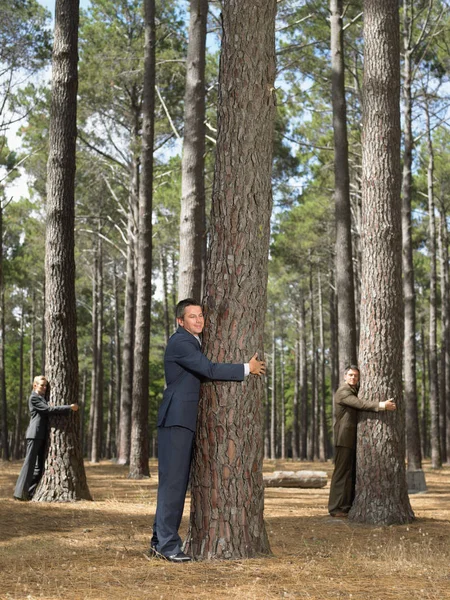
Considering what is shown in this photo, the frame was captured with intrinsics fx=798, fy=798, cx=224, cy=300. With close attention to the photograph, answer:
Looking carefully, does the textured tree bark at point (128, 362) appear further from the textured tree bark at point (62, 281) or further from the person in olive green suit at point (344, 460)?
the person in olive green suit at point (344, 460)

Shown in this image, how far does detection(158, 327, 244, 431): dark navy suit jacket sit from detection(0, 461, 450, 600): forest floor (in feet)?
3.19

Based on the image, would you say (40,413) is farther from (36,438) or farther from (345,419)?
(345,419)

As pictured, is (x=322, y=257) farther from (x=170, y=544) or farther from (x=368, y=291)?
(x=170, y=544)

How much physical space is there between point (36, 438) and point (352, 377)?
4006mm

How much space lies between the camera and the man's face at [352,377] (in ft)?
29.0

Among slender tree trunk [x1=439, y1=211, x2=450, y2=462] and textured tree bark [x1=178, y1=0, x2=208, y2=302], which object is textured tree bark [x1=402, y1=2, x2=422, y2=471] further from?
slender tree trunk [x1=439, y1=211, x2=450, y2=462]

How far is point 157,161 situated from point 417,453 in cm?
1288

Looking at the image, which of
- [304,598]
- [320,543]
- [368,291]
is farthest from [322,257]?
[304,598]

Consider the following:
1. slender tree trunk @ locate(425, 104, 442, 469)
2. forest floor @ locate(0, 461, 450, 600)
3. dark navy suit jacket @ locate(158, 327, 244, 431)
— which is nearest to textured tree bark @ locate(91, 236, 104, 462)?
slender tree trunk @ locate(425, 104, 442, 469)

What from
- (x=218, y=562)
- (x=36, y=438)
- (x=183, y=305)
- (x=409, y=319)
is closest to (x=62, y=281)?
(x=36, y=438)

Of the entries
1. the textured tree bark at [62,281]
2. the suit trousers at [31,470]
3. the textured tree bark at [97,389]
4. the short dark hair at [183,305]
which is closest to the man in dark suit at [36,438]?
the suit trousers at [31,470]

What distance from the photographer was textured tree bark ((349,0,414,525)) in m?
8.12

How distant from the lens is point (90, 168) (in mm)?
25391

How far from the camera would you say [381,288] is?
8.37 m
